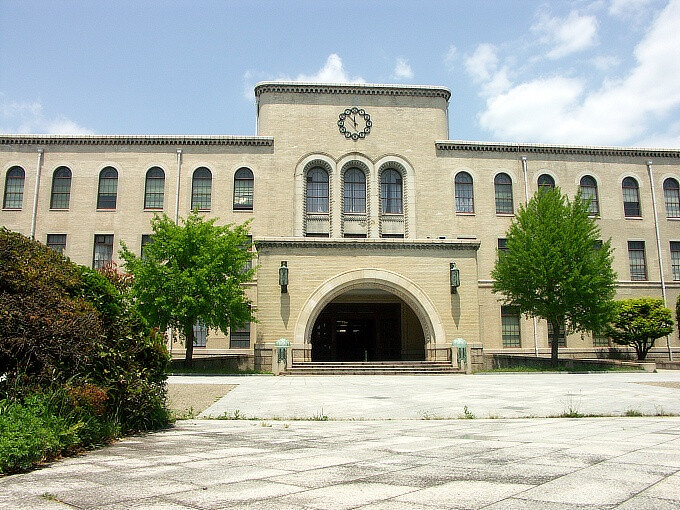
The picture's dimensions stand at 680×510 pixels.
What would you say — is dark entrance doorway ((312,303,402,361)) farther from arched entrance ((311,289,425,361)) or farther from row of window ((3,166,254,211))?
row of window ((3,166,254,211))

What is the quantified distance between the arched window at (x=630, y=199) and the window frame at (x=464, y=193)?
982 centimetres

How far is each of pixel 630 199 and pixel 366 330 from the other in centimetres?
1842

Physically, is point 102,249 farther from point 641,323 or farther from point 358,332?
point 641,323

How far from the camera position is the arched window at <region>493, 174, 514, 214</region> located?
111ft

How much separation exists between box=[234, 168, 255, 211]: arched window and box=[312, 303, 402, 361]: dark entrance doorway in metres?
7.74

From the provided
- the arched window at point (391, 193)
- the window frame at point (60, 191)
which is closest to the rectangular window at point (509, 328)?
the arched window at point (391, 193)

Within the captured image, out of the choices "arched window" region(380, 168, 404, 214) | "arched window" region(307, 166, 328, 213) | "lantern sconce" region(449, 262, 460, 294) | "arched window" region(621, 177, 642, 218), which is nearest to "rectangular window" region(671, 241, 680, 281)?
"arched window" region(621, 177, 642, 218)

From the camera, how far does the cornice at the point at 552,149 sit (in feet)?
111

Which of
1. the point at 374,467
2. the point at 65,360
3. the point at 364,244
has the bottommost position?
the point at 374,467

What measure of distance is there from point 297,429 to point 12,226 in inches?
1175

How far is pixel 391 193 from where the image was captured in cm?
3350

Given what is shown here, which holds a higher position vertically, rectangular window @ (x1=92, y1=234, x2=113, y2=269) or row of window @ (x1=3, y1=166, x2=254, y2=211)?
row of window @ (x1=3, y1=166, x2=254, y2=211)

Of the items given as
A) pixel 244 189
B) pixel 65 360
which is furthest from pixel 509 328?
pixel 65 360

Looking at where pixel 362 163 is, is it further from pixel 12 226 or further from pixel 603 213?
pixel 12 226
